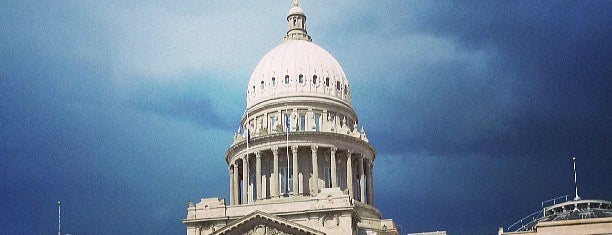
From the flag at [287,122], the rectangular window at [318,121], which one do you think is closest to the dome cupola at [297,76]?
the flag at [287,122]

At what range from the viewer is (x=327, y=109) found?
134125 mm

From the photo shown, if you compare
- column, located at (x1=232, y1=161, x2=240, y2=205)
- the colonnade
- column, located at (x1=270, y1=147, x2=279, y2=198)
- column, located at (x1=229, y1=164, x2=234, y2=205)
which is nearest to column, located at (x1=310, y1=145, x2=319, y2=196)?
the colonnade

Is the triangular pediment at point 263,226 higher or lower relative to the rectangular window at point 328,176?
lower

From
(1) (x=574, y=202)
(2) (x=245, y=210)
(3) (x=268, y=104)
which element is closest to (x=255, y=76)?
(3) (x=268, y=104)

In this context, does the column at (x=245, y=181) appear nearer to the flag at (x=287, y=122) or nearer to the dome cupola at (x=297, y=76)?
the flag at (x=287, y=122)

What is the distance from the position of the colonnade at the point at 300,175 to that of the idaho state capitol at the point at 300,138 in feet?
0.35

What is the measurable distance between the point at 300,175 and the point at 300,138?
3.97 metres

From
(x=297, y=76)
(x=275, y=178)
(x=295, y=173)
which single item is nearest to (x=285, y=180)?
(x=275, y=178)

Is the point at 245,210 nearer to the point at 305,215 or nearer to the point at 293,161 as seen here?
the point at 305,215

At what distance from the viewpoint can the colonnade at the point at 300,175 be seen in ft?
420

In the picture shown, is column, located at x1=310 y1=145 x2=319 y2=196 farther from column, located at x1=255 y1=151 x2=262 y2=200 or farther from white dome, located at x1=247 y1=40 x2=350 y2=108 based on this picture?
white dome, located at x1=247 y1=40 x2=350 y2=108

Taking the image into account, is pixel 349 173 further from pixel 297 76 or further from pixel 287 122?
pixel 297 76

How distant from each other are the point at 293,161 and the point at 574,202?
31.3 meters

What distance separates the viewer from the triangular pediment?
357 ft
